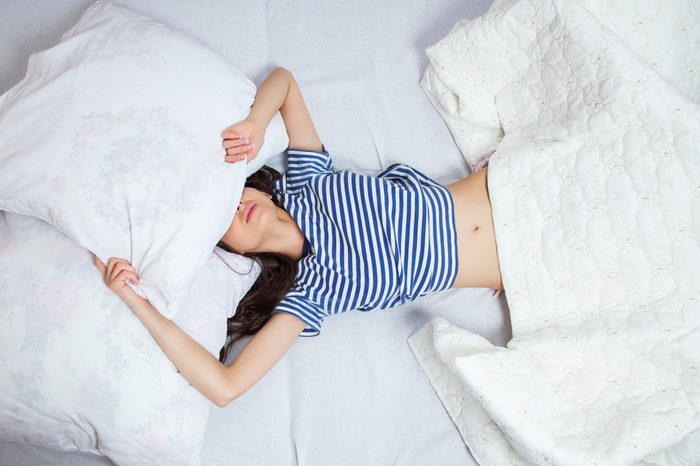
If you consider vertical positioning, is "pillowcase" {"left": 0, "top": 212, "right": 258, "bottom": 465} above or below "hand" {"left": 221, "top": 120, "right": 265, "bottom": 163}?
below

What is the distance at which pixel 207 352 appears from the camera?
43.1 inches

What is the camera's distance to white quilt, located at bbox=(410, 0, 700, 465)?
3.71ft

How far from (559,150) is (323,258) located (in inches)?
22.2

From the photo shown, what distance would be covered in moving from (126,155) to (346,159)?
58 centimetres

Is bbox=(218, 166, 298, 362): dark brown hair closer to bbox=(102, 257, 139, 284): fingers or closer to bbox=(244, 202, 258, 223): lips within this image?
bbox=(244, 202, 258, 223): lips

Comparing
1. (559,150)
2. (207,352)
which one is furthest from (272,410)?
(559,150)

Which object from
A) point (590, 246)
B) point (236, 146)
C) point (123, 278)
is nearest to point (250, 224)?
point (236, 146)

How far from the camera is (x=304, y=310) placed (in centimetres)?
126

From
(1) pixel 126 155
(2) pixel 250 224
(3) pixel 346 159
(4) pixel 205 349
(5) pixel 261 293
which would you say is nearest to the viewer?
(1) pixel 126 155

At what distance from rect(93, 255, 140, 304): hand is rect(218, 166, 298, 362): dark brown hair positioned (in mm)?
316

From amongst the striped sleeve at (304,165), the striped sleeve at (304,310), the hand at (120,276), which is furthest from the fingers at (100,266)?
the striped sleeve at (304,165)

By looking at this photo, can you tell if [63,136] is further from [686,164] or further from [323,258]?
[686,164]

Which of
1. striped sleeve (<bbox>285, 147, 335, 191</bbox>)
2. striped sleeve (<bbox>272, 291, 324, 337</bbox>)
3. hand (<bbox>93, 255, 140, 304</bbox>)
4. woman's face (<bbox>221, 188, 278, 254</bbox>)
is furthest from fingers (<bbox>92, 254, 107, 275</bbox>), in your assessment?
striped sleeve (<bbox>285, 147, 335, 191</bbox>)

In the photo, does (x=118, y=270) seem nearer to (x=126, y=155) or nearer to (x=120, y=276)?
(x=120, y=276)
